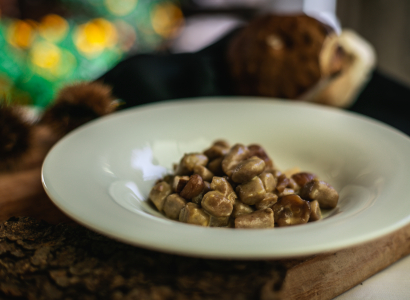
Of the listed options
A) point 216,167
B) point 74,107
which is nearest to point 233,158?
point 216,167

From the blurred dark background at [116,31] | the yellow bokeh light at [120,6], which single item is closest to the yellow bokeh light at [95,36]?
the blurred dark background at [116,31]

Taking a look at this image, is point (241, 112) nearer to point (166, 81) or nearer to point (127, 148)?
point (127, 148)

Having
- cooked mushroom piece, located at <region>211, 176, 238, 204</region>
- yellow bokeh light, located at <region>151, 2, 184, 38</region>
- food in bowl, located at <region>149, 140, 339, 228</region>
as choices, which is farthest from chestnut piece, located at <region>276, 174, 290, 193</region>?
yellow bokeh light, located at <region>151, 2, 184, 38</region>

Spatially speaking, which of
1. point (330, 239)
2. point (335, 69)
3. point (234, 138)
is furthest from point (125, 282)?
point (335, 69)

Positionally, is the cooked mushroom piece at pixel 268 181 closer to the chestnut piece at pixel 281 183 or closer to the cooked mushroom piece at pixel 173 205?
the chestnut piece at pixel 281 183

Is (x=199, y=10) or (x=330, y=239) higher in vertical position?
(x=330, y=239)

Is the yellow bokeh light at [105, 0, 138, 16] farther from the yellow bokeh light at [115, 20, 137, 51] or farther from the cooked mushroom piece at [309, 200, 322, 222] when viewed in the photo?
the cooked mushroom piece at [309, 200, 322, 222]
